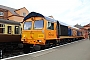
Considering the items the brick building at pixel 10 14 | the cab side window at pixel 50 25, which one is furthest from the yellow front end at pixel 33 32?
the brick building at pixel 10 14

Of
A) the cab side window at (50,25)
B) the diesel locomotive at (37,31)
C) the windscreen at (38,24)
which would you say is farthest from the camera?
the cab side window at (50,25)

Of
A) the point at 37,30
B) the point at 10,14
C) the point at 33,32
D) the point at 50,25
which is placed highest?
the point at 10,14

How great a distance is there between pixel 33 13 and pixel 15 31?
3221mm

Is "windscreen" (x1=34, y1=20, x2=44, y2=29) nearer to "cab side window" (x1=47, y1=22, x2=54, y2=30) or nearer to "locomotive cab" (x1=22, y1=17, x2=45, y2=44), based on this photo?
"locomotive cab" (x1=22, y1=17, x2=45, y2=44)

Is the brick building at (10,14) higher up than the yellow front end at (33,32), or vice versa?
the brick building at (10,14)

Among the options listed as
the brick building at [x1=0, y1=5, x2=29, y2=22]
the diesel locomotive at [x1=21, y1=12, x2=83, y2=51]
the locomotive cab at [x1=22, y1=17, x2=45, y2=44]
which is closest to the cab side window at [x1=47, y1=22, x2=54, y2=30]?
the diesel locomotive at [x1=21, y1=12, x2=83, y2=51]

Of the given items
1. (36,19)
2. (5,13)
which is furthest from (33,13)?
(5,13)

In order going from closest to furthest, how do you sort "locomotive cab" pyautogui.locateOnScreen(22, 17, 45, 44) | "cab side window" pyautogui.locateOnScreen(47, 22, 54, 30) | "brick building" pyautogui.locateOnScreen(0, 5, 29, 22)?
"locomotive cab" pyautogui.locateOnScreen(22, 17, 45, 44) → "cab side window" pyautogui.locateOnScreen(47, 22, 54, 30) → "brick building" pyautogui.locateOnScreen(0, 5, 29, 22)

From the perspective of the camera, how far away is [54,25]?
1480 centimetres

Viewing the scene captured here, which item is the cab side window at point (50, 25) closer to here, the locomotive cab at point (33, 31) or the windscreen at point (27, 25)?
the locomotive cab at point (33, 31)

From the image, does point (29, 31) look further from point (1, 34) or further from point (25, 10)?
point (25, 10)

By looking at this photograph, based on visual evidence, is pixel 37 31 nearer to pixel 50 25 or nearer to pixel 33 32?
pixel 33 32

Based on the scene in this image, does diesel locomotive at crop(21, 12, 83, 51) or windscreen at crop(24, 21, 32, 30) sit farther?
windscreen at crop(24, 21, 32, 30)

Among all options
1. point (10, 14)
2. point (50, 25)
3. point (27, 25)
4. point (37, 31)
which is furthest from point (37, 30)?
point (10, 14)
